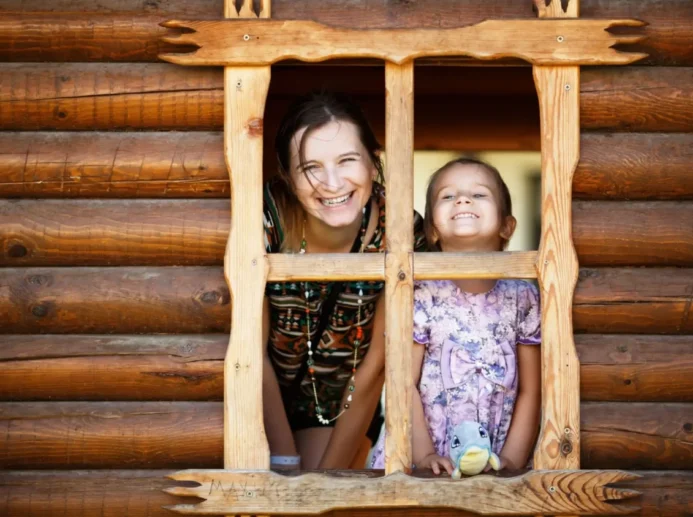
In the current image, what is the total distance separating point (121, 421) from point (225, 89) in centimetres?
126

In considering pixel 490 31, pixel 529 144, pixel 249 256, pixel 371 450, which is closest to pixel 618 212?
pixel 490 31

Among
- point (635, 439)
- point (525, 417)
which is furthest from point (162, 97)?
point (635, 439)

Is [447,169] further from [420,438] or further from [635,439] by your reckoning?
[635,439]

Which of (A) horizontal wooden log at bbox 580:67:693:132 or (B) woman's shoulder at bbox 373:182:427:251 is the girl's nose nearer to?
(B) woman's shoulder at bbox 373:182:427:251

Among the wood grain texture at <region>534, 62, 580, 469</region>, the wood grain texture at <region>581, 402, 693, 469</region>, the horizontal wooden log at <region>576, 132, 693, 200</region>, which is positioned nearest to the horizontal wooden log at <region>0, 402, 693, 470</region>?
the wood grain texture at <region>581, 402, 693, 469</region>

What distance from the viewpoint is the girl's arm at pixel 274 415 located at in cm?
521

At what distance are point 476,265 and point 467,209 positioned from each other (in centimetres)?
68

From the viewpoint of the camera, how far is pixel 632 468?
4516 millimetres

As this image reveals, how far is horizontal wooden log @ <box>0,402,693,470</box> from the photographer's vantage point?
14.7 feet

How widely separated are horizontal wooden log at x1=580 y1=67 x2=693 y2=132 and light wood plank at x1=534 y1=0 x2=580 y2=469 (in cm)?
8

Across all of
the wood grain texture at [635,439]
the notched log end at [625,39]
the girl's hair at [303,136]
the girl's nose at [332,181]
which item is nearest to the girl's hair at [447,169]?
the girl's hair at [303,136]

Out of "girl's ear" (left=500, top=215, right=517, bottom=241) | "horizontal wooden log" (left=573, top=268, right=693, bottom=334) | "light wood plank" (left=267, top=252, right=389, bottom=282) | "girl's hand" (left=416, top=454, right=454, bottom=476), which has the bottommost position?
"girl's hand" (left=416, top=454, right=454, bottom=476)

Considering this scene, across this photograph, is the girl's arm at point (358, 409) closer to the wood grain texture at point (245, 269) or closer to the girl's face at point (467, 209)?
the girl's face at point (467, 209)

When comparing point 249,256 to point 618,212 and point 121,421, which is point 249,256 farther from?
point 618,212
